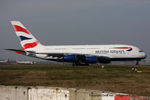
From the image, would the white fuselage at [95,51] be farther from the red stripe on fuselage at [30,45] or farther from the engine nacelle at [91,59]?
the engine nacelle at [91,59]

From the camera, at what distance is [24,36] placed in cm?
5309

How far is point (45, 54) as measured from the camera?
51.2 meters

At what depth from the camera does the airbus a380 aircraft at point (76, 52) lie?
4741cm

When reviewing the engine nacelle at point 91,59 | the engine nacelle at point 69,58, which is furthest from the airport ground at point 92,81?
the engine nacelle at point 69,58

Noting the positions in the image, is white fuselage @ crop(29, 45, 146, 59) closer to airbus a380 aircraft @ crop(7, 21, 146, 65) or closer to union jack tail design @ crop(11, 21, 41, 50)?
airbus a380 aircraft @ crop(7, 21, 146, 65)

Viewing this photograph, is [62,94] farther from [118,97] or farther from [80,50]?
[80,50]

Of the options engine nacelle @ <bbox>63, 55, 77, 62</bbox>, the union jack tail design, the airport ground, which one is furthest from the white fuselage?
the airport ground

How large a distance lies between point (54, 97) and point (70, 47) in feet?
138

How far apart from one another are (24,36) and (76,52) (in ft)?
41.8

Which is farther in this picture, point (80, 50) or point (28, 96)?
point (80, 50)

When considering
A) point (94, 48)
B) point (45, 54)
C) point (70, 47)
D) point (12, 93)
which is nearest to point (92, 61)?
A: point (94, 48)

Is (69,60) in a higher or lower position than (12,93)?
lower

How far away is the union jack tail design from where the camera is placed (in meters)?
53.1

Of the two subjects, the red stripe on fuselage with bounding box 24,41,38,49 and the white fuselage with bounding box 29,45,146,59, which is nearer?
the white fuselage with bounding box 29,45,146,59
